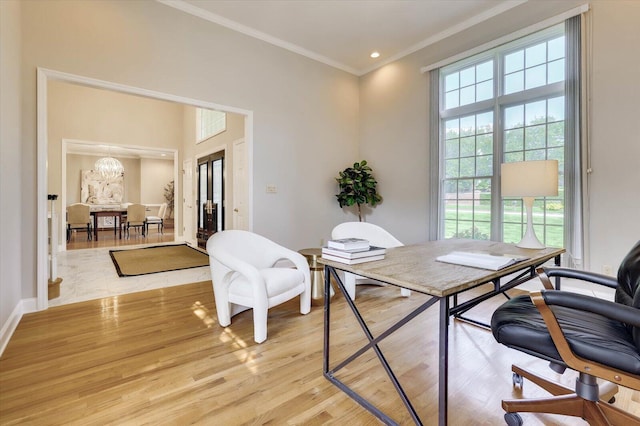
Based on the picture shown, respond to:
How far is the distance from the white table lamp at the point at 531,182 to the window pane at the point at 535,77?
5.58 ft

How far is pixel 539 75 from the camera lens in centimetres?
334

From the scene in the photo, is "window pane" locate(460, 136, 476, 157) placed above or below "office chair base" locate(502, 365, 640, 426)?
above

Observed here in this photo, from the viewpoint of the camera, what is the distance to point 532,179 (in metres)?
2.23

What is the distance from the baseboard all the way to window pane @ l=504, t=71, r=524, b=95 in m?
5.31

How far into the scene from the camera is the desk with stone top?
1175 mm

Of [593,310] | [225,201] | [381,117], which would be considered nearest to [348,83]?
[381,117]

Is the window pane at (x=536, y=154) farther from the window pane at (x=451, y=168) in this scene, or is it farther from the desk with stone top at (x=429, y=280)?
the desk with stone top at (x=429, y=280)

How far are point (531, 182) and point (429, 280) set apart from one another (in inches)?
61.1

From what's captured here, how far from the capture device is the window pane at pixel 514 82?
348 cm

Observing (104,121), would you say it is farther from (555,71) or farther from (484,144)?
(555,71)

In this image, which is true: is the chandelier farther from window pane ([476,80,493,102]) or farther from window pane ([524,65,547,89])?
window pane ([524,65,547,89])

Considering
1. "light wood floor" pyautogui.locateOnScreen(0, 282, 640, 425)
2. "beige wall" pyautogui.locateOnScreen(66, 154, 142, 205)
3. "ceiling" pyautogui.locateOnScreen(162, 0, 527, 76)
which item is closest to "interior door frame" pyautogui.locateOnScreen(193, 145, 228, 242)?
"ceiling" pyautogui.locateOnScreen(162, 0, 527, 76)

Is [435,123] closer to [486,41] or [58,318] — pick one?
[486,41]

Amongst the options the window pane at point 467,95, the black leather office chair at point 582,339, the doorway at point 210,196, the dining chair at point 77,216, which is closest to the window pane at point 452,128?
the window pane at point 467,95
